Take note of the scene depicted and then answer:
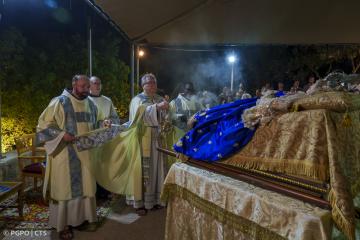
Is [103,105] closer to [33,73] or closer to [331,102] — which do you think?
[33,73]

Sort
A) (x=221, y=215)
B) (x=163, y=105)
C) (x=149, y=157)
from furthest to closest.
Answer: (x=149, y=157) → (x=163, y=105) → (x=221, y=215)

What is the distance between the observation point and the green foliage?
6.43 m

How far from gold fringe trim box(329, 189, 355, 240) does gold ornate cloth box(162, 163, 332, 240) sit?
6 centimetres

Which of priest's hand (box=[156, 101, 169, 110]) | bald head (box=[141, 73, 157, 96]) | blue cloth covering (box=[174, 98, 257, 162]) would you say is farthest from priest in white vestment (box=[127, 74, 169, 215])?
blue cloth covering (box=[174, 98, 257, 162])

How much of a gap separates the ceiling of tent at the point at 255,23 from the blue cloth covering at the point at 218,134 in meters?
4.49

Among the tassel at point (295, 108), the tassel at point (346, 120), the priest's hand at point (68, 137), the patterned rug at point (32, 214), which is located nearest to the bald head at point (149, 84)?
the priest's hand at point (68, 137)

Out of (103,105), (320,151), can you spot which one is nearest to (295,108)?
(320,151)

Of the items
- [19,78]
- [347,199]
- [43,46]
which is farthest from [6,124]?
[347,199]

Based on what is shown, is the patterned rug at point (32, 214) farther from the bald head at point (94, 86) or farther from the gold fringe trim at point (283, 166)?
the gold fringe trim at point (283, 166)

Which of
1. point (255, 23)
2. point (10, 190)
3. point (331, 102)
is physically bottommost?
point (10, 190)

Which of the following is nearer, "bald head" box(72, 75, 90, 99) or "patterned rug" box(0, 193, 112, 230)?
"bald head" box(72, 75, 90, 99)

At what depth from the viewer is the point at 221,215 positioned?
2.40 m

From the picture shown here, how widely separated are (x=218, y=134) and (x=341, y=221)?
45.3 inches

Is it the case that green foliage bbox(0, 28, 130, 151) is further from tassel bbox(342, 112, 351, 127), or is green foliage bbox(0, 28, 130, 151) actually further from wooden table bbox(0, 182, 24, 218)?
tassel bbox(342, 112, 351, 127)
